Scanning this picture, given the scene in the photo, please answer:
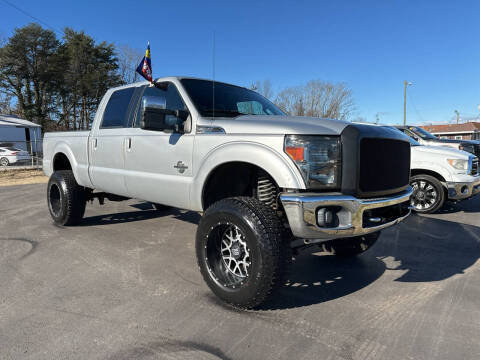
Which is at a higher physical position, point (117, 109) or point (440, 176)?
point (117, 109)

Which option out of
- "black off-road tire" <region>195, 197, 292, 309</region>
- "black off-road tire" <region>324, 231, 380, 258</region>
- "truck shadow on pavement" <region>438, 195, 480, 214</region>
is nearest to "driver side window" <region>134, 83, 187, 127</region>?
"black off-road tire" <region>195, 197, 292, 309</region>

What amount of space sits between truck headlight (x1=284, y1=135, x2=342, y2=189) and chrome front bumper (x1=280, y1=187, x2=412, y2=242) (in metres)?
0.12

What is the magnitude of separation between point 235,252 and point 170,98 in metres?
1.87

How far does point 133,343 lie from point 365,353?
152 cm

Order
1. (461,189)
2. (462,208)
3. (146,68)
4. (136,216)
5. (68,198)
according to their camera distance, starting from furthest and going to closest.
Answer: (462,208) → (461,189) → (136,216) → (68,198) → (146,68)

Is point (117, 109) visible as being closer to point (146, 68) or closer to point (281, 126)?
point (146, 68)

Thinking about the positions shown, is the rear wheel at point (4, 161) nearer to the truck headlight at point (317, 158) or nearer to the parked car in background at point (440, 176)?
the parked car in background at point (440, 176)

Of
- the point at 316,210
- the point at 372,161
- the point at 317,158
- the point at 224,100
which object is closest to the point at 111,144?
the point at 224,100

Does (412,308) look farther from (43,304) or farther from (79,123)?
(79,123)

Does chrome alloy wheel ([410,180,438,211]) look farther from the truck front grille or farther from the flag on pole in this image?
the flag on pole

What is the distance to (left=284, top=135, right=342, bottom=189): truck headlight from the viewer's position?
2453 millimetres

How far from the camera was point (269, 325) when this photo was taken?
8.08ft

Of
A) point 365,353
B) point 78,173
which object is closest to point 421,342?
point 365,353

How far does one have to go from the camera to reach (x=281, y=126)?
8.46ft
